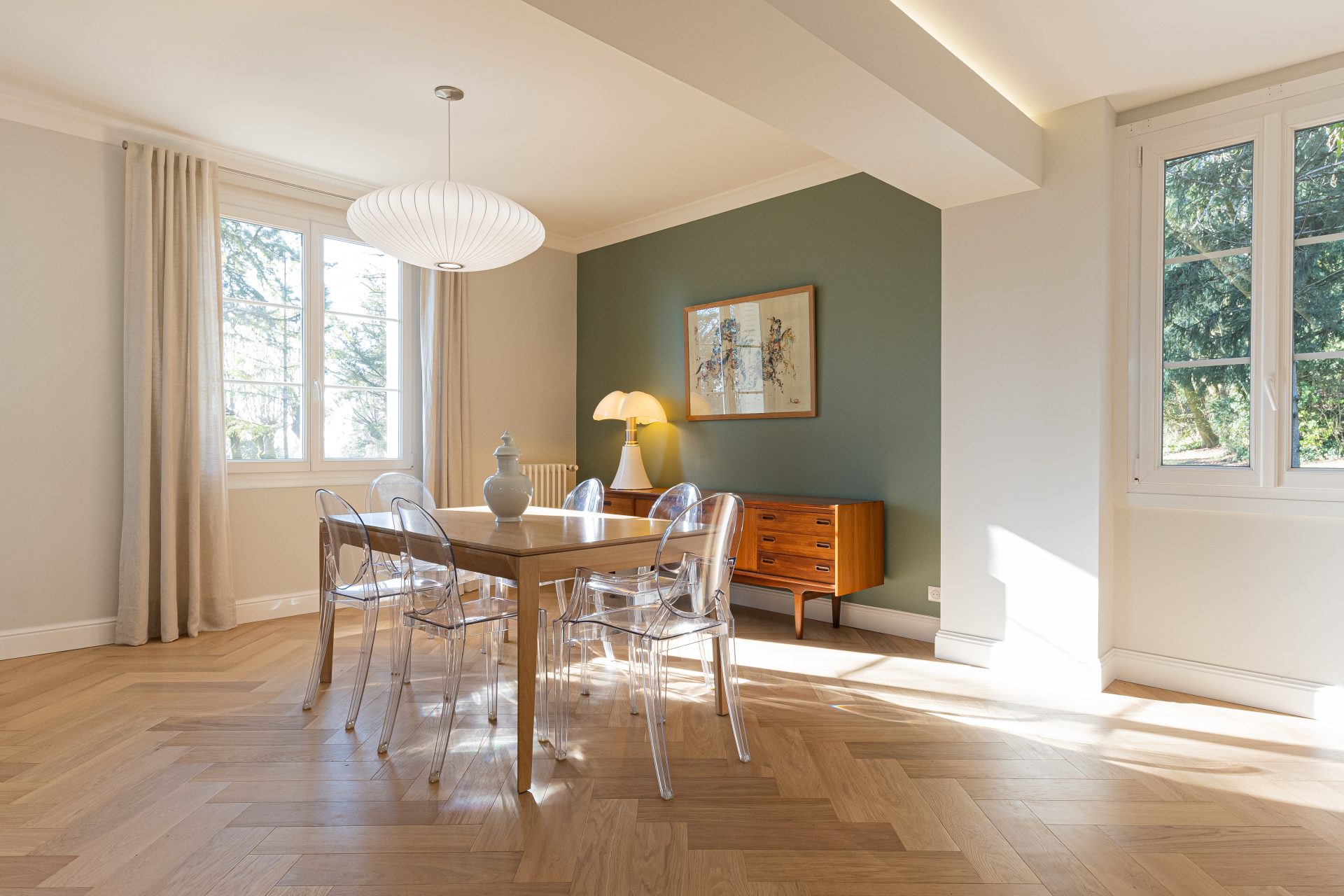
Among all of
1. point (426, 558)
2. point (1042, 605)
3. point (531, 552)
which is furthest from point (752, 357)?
point (531, 552)

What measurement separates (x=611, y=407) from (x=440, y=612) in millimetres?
2763

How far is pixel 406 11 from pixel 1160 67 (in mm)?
2984

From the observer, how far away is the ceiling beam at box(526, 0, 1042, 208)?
218 cm

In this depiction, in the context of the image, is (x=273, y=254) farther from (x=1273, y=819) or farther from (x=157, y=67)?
(x=1273, y=819)

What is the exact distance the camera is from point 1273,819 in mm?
2199

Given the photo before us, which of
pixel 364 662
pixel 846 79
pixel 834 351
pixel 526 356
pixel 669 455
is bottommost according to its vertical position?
pixel 364 662

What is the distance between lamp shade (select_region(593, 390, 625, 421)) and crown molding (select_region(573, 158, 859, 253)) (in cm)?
125

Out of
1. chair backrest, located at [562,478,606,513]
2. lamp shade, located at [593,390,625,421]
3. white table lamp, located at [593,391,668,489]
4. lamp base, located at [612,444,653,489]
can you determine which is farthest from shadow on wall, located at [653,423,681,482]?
chair backrest, located at [562,478,606,513]

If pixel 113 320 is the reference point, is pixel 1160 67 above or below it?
above

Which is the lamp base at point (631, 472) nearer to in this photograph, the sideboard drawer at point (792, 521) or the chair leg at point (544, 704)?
the sideboard drawer at point (792, 521)

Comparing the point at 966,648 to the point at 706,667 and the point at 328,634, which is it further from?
the point at 328,634

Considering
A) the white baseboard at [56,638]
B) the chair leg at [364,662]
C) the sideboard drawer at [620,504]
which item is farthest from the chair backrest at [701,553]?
the white baseboard at [56,638]

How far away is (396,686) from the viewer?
120 inches

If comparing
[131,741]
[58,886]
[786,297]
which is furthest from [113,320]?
[786,297]
